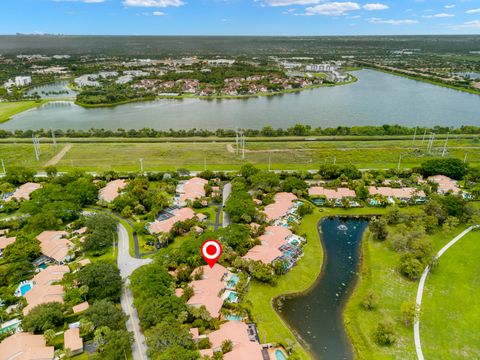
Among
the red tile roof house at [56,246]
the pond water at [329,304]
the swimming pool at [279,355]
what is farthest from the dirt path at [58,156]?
the swimming pool at [279,355]

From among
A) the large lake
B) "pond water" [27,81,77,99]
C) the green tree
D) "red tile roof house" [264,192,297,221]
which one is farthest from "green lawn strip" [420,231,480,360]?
"pond water" [27,81,77,99]

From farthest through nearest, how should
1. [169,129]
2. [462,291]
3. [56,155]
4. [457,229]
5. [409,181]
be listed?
[169,129] → [56,155] → [409,181] → [457,229] → [462,291]

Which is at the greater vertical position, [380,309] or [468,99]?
[468,99]

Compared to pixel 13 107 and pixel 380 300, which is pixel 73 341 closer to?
pixel 380 300

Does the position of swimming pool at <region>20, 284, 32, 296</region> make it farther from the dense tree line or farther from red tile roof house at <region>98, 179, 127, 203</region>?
the dense tree line

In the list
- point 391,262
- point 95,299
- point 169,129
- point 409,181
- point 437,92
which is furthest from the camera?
point 437,92

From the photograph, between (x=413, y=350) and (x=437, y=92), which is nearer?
(x=413, y=350)

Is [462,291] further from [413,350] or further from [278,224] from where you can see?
[278,224]

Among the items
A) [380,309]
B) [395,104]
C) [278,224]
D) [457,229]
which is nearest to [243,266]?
[278,224]
